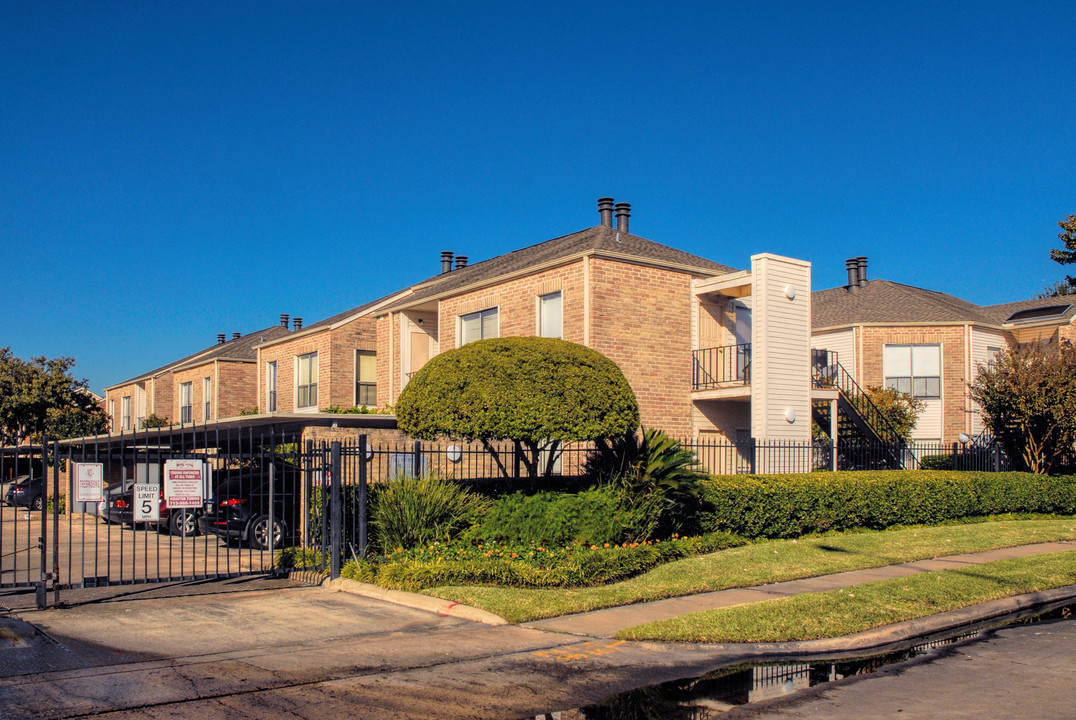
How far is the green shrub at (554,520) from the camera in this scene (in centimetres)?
1312

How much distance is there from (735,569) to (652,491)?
→ 190 cm

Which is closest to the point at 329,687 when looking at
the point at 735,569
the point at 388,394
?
the point at 735,569

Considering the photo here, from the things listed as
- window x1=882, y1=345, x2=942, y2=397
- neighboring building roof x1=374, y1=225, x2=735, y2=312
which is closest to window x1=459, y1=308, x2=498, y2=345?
neighboring building roof x1=374, y1=225, x2=735, y2=312

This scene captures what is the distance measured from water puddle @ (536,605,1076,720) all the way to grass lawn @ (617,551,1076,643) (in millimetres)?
742

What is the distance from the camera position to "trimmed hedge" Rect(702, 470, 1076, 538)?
53.1 ft

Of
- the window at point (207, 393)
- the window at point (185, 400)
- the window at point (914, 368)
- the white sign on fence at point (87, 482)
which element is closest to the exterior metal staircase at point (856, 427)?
the window at point (914, 368)

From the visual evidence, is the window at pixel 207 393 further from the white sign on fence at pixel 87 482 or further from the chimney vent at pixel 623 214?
the white sign on fence at pixel 87 482

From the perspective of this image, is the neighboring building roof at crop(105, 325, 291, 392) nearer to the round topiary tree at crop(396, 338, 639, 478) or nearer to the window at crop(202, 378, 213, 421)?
the window at crop(202, 378, 213, 421)

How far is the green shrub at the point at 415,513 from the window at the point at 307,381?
19004 millimetres

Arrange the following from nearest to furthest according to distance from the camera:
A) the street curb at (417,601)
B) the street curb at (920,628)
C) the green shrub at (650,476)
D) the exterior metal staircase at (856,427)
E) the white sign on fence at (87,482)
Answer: the street curb at (920,628) < the street curb at (417,601) < the white sign on fence at (87,482) < the green shrub at (650,476) < the exterior metal staircase at (856,427)

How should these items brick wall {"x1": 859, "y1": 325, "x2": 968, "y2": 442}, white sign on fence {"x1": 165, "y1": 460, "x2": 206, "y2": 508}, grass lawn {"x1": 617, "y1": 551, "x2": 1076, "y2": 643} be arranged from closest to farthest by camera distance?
grass lawn {"x1": 617, "y1": 551, "x2": 1076, "y2": 643} < white sign on fence {"x1": 165, "y1": 460, "x2": 206, "y2": 508} < brick wall {"x1": 859, "y1": 325, "x2": 968, "y2": 442}

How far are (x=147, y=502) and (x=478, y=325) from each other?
13398mm

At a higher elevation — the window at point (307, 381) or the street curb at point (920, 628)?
the window at point (307, 381)

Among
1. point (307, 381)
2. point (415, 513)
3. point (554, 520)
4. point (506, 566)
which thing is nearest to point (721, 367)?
point (554, 520)
